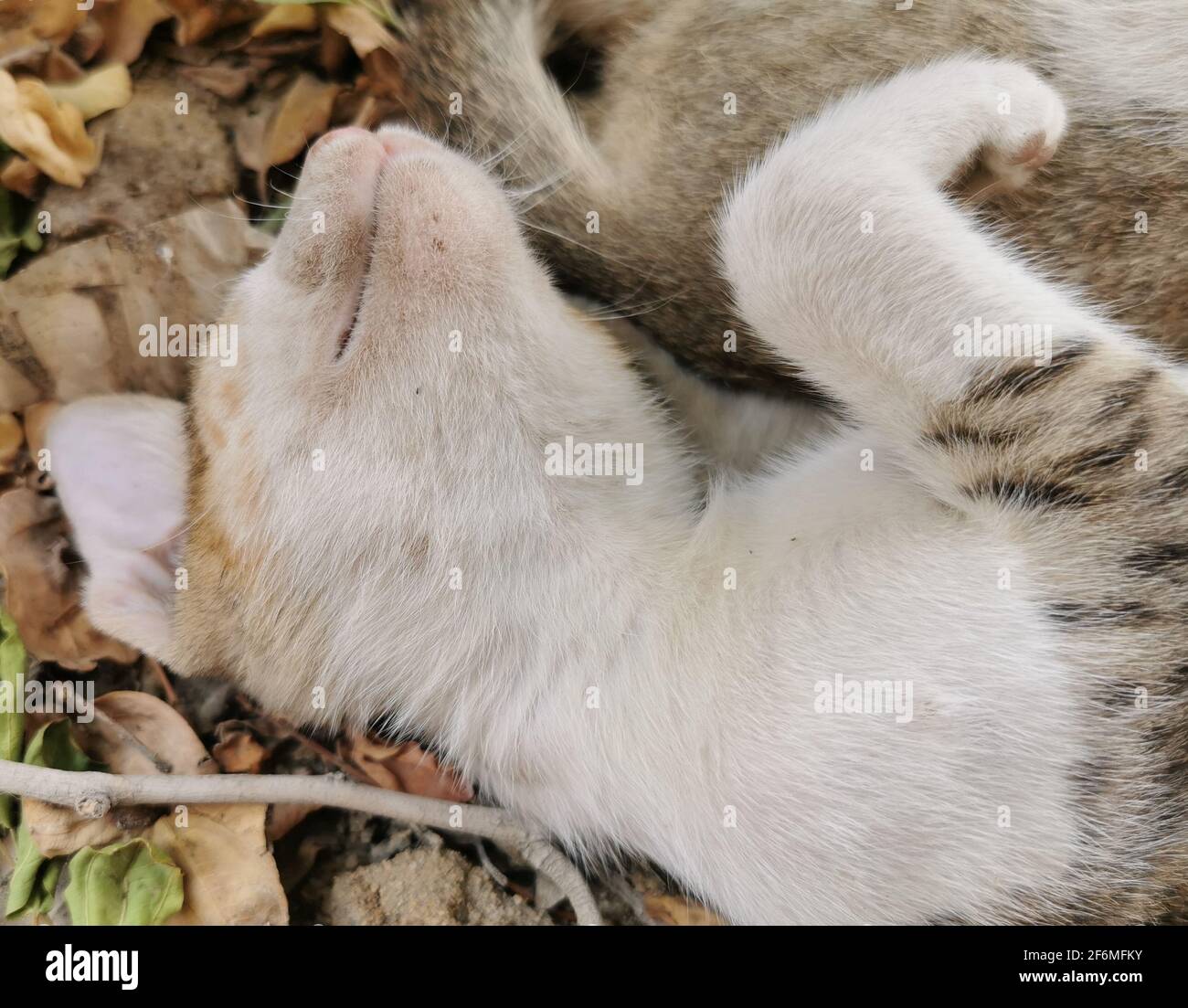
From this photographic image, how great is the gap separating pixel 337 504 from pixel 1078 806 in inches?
56.7

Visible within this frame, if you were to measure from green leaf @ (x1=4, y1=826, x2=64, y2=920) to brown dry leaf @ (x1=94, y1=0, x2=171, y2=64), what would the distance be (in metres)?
1.98

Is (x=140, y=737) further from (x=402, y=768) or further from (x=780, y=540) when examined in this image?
(x=780, y=540)

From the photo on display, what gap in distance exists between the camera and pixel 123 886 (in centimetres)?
233

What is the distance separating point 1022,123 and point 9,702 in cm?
258

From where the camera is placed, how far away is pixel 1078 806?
5.88 ft

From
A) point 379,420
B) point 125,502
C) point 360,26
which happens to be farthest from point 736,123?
point 125,502

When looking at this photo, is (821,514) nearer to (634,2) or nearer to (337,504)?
(337,504)

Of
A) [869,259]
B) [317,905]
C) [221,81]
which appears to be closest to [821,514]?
[869,259]

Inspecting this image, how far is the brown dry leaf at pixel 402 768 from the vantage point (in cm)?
243

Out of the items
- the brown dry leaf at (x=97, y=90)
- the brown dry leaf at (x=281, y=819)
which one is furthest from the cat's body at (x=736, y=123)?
the brown dry leaf at (x=281, y=819)

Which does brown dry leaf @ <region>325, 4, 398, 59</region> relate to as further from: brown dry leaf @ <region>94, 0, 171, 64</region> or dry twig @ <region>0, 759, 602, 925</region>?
dry twig @ <region>0, 759, 602, 925</region>

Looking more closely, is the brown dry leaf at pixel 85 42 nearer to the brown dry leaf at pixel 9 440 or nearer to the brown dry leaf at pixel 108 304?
the brown dry leaf at pixel 108 304

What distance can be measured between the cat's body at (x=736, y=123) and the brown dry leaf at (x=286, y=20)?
481mm

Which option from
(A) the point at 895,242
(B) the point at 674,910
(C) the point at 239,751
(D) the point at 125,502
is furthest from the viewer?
(C) the point at 239,751
